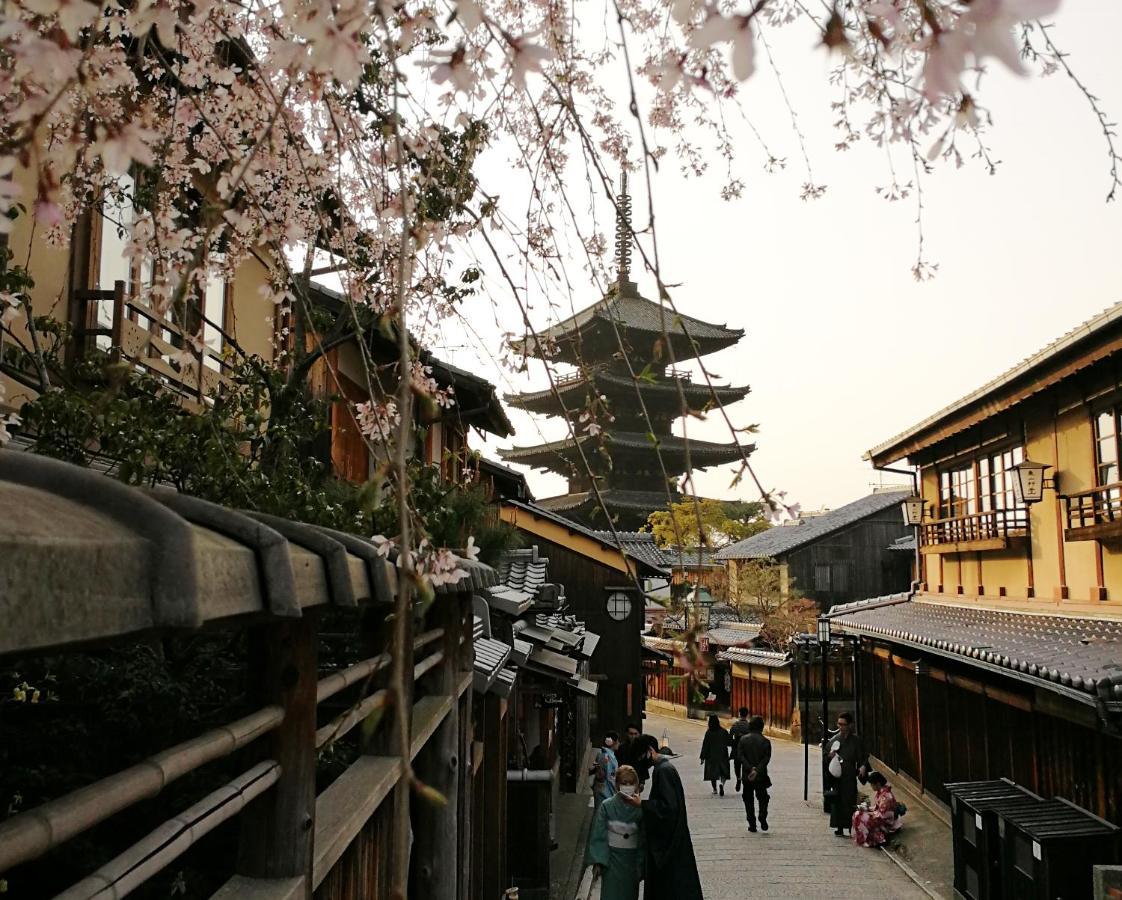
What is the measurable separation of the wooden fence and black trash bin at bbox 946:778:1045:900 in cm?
772

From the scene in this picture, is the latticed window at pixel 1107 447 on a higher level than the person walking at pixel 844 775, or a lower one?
higher

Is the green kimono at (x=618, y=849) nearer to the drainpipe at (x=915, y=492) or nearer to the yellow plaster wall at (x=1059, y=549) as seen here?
the yellow plaster wall at (x=1059, y=549)

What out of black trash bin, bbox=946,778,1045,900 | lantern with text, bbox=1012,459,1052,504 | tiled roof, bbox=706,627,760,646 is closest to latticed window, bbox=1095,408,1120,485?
lantern with text, bbox=1012,459,1052,504

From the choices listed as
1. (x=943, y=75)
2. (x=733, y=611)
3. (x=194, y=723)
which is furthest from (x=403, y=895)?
(x=733, y=611)

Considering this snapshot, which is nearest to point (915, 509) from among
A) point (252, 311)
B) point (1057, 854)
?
point (1057, 854)

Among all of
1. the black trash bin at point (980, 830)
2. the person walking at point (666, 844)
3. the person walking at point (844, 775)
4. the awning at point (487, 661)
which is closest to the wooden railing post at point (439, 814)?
the awning at point (487, 661)

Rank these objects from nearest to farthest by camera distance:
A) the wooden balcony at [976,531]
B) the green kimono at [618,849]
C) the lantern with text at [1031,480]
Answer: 1. the green kimono at [618,849]
2. the lantern with text at [1031,480]
3. the wooden balcony at [976,531]

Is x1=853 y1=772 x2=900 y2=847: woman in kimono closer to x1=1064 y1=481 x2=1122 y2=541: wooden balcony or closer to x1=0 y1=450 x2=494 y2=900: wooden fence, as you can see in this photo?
x1=1064 y1=481 x2=1122 y2=541: wooden balcony

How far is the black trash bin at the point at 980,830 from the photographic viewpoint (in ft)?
29.9

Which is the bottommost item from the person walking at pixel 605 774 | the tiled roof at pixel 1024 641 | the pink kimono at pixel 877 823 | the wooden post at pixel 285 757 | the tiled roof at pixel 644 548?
the pink kimono at pixel 877 823

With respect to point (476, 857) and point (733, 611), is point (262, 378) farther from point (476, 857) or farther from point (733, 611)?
point (733, 611)

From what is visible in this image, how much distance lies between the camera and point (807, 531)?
37250mm

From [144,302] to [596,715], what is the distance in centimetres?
1768

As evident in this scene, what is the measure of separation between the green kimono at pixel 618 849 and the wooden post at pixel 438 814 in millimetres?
3563
